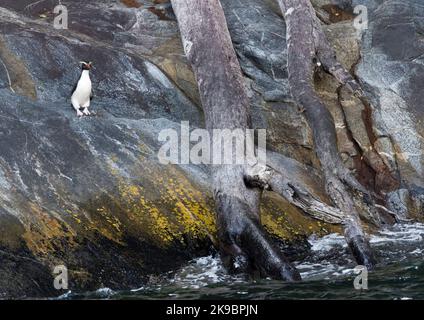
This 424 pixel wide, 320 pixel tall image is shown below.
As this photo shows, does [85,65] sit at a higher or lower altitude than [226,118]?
higher

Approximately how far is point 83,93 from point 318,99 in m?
3.13

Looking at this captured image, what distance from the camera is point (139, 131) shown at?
1028 centimetres

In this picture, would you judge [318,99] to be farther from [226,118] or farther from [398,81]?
[398,81]

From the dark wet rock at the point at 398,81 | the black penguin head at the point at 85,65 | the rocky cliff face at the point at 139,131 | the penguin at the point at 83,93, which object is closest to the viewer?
the rocky cliff face at the point at 139,131

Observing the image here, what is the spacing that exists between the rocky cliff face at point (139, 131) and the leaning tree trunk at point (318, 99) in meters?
0.92

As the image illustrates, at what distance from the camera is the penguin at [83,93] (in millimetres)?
10195

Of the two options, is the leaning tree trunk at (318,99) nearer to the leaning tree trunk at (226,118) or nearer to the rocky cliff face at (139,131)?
the leaning tree trunk at (226,118)

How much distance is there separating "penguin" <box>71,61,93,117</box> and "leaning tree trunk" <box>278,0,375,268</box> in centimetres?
279

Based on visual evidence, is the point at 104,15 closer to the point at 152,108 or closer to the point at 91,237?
the point at 152,108

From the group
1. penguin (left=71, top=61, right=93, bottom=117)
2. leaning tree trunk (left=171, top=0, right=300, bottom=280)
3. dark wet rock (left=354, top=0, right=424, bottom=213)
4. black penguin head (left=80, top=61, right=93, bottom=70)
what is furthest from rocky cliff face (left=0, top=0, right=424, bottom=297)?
leaning tree trunk (left=171, top=0, right=300, bottom=280)

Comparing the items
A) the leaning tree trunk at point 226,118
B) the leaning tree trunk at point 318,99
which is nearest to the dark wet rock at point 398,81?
the leaning tree trunk at point 318,99

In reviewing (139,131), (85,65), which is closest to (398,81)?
(139,131)

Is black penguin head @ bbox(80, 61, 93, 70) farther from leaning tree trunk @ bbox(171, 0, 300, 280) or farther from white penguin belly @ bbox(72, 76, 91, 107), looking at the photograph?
leaning tree trunk @ bbox(171, 0, 300, 280)
